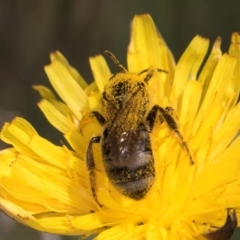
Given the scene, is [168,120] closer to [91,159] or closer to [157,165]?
[157,165]

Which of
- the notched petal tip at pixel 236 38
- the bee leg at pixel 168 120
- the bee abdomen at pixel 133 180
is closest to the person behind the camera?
the bee abdomen at pixel 133 180

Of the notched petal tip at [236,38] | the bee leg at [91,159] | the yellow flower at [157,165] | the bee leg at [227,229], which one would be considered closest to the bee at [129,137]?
the bee leg at [91,159]

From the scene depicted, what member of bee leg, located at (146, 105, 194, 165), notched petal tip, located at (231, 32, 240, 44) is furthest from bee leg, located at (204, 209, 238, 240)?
notched petal tip, located at (231, 32, 240, 44)

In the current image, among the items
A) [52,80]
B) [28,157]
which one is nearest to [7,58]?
[52,80]

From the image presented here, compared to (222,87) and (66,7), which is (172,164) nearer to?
(222,87)

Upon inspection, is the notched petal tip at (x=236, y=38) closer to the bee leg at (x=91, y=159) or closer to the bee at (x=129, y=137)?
the bee at (x=129, y=137)

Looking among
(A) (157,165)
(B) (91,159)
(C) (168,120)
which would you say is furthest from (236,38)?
(B) (91,159)
